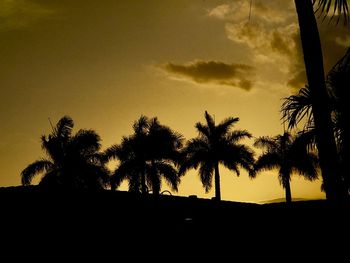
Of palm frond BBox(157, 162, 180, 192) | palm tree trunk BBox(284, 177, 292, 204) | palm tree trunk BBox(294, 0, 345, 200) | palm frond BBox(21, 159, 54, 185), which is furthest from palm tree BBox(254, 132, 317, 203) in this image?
palm tree trunk BBox(294, 0, 345, 200)

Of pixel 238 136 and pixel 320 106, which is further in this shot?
pixel 238 136

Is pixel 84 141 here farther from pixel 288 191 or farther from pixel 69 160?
pixel 288 191

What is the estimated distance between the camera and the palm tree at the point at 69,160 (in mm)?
34312

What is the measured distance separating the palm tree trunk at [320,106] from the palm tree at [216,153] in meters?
31.6

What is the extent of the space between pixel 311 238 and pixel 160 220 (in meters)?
2.74

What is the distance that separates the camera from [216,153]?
41562 mm

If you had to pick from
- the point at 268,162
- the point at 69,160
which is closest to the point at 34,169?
the point at 69,160

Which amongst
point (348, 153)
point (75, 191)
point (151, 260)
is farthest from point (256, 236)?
point (348, 153)

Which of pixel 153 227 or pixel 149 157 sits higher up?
pixel 149 157

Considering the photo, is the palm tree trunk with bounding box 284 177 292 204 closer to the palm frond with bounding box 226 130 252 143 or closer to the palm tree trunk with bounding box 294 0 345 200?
the palm frond with bounding box 226 130 252 143

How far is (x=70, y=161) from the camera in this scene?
113ft

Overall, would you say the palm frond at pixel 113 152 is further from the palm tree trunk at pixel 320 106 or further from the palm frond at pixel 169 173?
the palm tree trunk at pixel 320 106

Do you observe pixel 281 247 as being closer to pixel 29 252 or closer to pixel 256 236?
pixel 256 236

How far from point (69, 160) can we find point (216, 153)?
14.1 meters
